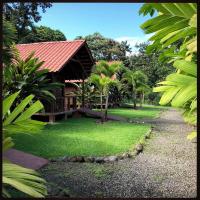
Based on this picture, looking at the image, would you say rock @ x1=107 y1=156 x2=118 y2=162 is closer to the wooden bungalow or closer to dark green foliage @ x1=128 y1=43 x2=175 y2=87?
the wooden bungalow

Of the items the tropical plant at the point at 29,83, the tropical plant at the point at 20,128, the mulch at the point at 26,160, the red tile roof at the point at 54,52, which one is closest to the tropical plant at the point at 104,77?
the red tile roof at the point at 54,52

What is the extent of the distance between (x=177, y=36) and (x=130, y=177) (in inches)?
176

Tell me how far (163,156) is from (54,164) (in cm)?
247

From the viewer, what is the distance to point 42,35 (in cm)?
2661

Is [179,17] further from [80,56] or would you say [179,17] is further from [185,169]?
[80,56]

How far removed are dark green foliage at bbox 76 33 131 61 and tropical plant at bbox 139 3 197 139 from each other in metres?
26.9

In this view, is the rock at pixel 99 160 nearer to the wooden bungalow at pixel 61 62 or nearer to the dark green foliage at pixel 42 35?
the wooden bungalow at pixel 61 62

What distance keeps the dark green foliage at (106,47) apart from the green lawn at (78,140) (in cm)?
1754

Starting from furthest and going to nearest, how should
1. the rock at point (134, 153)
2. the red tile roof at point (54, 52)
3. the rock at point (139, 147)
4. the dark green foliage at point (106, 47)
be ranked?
the dark green foliage at point (106, 47) → the red tile roof at point (54, 52) → the rock at point (139, 147) → the rock at point (134, 153)

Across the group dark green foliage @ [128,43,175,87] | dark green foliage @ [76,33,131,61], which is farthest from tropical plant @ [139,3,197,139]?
dark green foliage @ [128,43,175,87]

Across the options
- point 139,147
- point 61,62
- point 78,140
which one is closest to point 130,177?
point 139,147

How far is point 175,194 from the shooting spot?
4992 mm

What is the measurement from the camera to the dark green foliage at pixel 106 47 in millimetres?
29514

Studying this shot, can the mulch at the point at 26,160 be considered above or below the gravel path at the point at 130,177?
above
